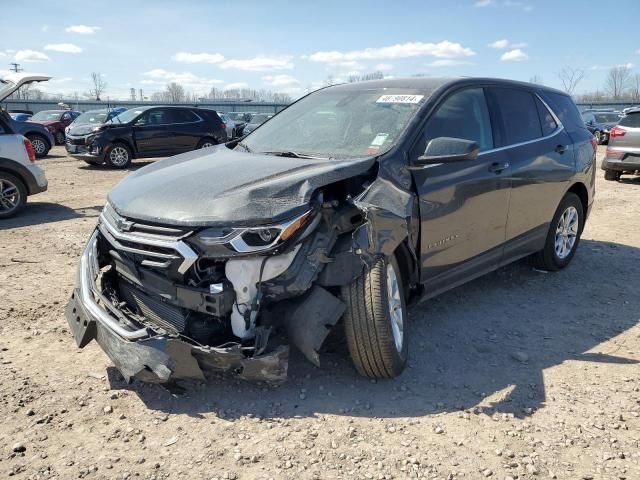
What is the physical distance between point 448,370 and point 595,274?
110 inches

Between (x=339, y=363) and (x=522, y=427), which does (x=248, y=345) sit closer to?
(x=339, y=363)

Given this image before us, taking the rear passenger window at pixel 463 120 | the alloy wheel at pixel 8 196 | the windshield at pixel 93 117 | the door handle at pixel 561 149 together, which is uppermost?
the rear passenger window at pixel 463 120

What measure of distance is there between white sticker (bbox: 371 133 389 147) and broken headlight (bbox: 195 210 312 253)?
1.04m

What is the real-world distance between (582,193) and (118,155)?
1191 centimetres

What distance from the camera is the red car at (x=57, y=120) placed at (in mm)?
21875

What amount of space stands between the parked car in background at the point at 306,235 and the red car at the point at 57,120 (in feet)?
67.9

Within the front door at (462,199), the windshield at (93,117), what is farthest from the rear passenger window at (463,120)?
the windshield at (93,117)

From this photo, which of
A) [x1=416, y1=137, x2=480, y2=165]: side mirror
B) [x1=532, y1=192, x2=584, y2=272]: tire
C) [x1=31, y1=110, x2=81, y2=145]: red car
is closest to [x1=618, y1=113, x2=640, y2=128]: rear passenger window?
[x1=532, y1=192, x2=584, y2=272]: tire

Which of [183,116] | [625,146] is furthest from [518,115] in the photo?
[183,116]

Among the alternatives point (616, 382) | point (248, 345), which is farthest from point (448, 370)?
point (248, 345)

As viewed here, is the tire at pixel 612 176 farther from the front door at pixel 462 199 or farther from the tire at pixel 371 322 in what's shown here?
the tire at pixel 371 322

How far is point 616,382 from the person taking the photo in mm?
3334

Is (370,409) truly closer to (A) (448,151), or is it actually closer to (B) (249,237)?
(B) (249,237)

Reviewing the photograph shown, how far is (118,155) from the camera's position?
14203 millimetres
